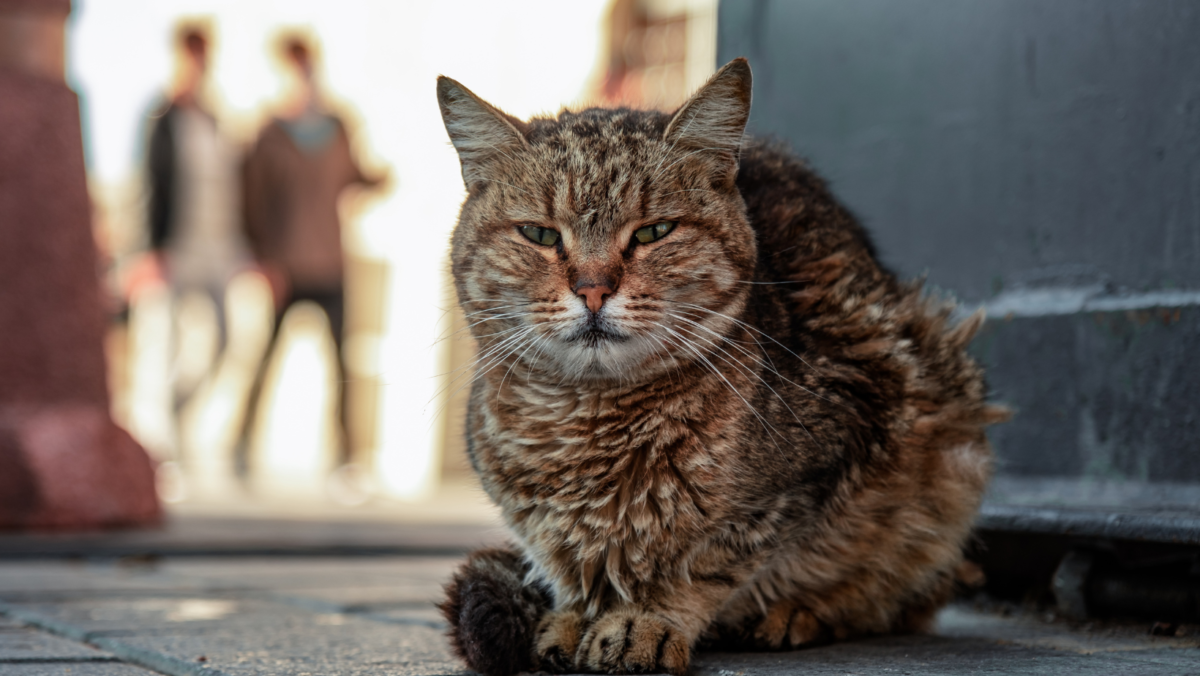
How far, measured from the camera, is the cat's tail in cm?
192

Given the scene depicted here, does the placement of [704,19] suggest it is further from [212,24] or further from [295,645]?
[295,645]

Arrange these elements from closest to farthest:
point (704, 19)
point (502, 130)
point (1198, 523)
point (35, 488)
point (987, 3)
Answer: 1. point (1198, 523)
2. point (502, 130)
3. point (987, 3)
4. point (35, 488)
5. point (704, 19)

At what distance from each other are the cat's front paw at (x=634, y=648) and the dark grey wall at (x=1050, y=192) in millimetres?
1173

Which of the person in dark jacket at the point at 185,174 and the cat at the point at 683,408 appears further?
the person in dark jacket at the point at 185,174

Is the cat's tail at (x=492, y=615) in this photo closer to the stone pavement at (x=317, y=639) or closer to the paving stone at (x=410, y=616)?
the stone pavement at (x=317, y=639)

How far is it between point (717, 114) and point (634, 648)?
40.8 inches

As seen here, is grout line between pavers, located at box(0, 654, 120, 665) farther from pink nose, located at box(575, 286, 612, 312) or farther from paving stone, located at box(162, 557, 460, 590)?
paving stone, located at box(162, 557, 460, 590)

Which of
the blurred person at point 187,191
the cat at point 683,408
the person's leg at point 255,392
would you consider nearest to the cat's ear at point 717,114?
the cat at point 683,408

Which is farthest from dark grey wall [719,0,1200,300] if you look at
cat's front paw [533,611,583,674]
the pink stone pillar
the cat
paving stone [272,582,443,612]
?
the pink stone pillar

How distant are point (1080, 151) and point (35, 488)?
379cm

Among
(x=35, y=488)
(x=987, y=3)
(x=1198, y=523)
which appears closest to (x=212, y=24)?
(x=35, y=488)

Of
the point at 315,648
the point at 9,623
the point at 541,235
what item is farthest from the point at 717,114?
the point at 9,623

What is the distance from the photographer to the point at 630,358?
2088 mm

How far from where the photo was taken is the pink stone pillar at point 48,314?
14.5 feet
